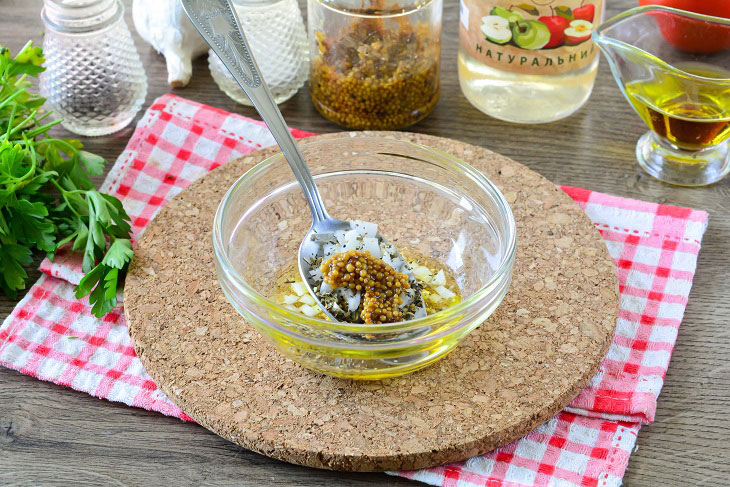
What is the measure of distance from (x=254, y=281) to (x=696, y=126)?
68 cm

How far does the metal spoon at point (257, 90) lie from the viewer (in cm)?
117

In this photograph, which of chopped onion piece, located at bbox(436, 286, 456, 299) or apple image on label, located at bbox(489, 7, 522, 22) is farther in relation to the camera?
apple image on label, located at bbox(489, 7, 522, 22)

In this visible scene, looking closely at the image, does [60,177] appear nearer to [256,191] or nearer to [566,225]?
[256,191]

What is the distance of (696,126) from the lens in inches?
51.4

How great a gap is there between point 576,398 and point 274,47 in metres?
0.79

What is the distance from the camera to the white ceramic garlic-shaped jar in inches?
61.3

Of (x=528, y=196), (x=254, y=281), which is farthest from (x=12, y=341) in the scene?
(x=528, y=196)

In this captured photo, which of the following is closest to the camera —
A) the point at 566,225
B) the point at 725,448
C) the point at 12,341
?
the point at 725,448

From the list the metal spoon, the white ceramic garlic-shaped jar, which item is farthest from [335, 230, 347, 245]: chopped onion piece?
the white ceramic garlic-shaped jar

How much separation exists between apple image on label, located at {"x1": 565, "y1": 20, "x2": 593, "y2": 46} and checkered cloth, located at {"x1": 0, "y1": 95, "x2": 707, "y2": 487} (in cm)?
24

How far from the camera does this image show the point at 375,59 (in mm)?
1385

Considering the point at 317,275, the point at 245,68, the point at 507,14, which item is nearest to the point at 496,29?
the point at 507,14

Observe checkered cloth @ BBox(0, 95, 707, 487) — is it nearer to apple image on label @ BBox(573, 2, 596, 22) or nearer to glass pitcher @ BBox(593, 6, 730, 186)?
glass pitcher @ BBox(593, 6, 730, 186)

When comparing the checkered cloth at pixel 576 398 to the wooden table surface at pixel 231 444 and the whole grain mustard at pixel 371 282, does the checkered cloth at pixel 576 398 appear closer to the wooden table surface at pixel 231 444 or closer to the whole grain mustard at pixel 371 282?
the wooden table surface at pixel 231 444
